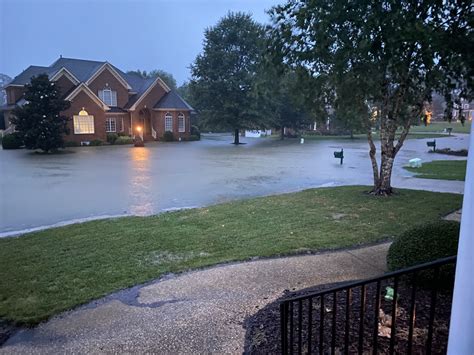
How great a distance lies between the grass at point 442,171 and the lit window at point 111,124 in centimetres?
2887

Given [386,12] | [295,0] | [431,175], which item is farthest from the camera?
[431,175]

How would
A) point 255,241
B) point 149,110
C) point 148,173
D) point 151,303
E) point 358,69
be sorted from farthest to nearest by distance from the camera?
point 149,110 → point 148,173 → point 358,69 → point 255,241 → point 151,303

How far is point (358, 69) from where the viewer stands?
366 inches

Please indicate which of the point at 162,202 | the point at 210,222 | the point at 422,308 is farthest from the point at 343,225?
the point at 162,202

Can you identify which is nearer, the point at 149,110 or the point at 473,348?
the point at 473,348

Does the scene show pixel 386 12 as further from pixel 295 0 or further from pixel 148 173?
pixel 148 173

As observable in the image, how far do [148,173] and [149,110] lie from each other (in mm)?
26430

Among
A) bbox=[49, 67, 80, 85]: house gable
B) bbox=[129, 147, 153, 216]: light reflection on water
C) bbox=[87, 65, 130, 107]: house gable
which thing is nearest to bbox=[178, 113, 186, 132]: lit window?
bbox=[87, 65, 130, 107]: house gable

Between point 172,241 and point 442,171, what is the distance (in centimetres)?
1359

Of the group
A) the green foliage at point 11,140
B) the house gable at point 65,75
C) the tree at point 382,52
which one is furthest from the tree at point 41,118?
the tree at point 382,52

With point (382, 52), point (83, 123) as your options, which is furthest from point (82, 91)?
point (382, 52)

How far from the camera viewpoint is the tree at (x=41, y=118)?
27.3m

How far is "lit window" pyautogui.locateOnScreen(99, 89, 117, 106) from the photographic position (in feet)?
128

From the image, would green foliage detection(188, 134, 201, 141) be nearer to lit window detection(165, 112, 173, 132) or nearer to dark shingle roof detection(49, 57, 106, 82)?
lit window detection(165, 112, 173, 132)
